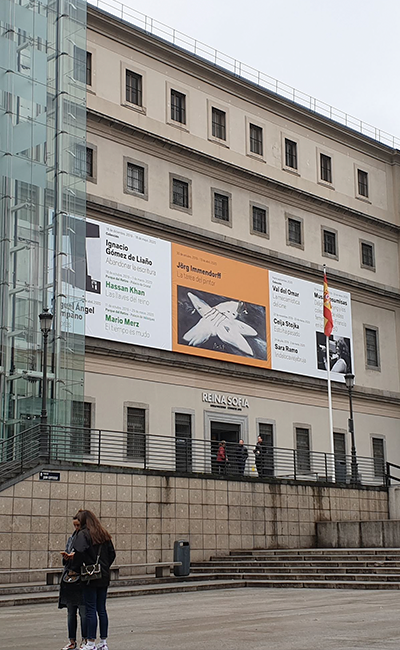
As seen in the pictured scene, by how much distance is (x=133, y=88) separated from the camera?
35.0 meters

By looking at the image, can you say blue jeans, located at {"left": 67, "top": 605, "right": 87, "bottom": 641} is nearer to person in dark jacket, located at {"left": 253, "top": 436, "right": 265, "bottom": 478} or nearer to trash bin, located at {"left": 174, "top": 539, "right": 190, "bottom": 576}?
trash bin, located at {"left": 174, "top": 539, "right": 190, "bottom": 576}

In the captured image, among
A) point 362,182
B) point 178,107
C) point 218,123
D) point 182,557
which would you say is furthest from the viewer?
point 362,182

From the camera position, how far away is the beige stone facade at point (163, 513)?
75.2ft

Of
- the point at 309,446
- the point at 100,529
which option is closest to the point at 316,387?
the point at 309,446

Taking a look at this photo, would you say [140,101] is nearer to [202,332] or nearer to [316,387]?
[202,332]

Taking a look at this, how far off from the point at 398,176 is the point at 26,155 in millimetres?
Answer: 21952

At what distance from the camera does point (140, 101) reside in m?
35.1

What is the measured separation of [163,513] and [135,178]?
13279mm

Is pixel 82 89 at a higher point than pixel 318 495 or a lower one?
higher

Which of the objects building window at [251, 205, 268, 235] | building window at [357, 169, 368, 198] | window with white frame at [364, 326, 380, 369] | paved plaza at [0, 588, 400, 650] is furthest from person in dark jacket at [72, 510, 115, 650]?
building window at [357, 169, 368, 198]

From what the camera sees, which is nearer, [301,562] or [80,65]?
[301,562]

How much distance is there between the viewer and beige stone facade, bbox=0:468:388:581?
22922 millimetres

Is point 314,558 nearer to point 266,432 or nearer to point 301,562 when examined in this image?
point 301,562

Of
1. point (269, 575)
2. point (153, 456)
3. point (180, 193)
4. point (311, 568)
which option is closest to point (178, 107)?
point (180, 193)
